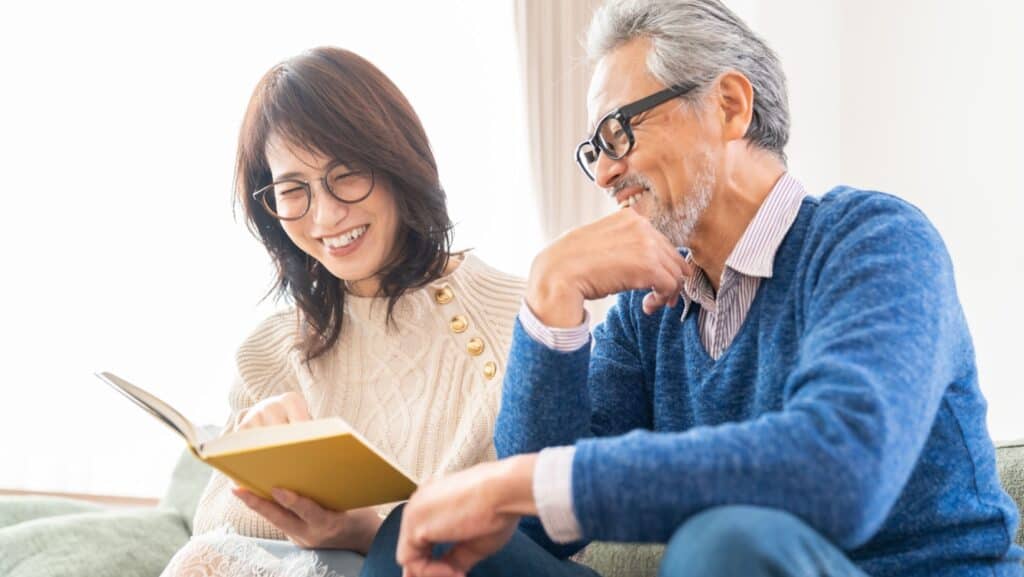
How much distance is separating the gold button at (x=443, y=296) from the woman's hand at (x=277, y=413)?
355mm

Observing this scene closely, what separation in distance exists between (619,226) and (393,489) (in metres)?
0.42

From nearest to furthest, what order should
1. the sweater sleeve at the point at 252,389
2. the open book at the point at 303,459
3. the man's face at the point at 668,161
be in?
the open book at the point at 303,459 < the man's face at the point at 668,161 < the sweater sleeve at the point at 252,389

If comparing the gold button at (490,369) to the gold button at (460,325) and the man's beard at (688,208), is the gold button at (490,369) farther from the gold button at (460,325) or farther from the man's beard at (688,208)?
the man's beard at (688,208)

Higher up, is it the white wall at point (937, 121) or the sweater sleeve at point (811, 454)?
the sweater sleeve at point (811, 454)

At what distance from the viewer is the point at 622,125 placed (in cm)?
153

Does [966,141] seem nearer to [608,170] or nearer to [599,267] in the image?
[608,170]

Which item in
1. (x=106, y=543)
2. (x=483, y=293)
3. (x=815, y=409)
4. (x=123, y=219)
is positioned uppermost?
(x=815, y=409)

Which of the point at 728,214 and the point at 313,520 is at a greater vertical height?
the point at 728,214

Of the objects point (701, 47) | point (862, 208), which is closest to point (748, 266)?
point (862, 208)

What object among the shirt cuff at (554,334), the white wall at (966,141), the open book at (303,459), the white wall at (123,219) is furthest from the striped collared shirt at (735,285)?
the white wall at (123,219)

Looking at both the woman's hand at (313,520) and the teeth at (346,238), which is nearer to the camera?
the woman's hand at (313,520)

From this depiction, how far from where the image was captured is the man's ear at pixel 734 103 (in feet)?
5.07

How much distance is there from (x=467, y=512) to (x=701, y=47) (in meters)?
0.73

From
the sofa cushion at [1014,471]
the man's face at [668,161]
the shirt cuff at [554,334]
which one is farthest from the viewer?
the sofa cushion at [1014,471]
